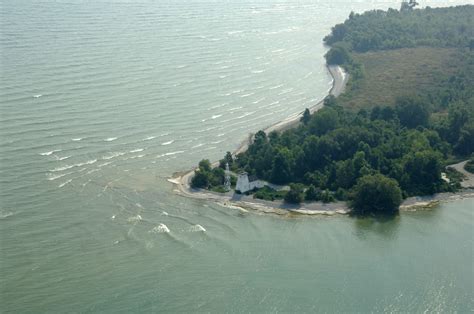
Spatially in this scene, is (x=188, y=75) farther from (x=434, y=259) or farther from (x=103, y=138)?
(x=434, y=259)

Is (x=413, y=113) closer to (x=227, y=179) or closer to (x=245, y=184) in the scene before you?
(x=245, y=184)

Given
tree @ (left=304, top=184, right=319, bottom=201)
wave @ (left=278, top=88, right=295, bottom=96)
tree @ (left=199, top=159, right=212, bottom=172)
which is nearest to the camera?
tree @ (left=304, top=184, right=319, bottom=201)

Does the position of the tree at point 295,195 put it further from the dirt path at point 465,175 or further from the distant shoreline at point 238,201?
the dirt path at point 465,175

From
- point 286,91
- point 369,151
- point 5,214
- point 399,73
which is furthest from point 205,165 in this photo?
point 399,73

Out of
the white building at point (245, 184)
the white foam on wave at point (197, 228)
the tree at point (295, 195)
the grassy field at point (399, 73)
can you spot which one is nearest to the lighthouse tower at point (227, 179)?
the white building at point (245, 184)

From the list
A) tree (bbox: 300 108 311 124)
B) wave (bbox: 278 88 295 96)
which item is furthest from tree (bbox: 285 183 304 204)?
wave (bbox: 278 88 295 96)

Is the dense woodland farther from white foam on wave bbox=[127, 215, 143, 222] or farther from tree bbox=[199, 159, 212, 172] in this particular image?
white foam on wave bbox=[127, 215, 143, 222]
